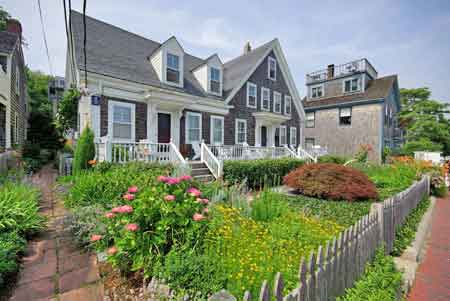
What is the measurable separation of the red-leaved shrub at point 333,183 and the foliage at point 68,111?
958cm

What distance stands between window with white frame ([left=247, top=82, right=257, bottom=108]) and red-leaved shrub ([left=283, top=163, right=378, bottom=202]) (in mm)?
8486

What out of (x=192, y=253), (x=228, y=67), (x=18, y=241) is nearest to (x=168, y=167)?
(x=18, y=241)

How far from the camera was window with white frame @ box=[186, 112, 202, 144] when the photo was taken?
36.3ft

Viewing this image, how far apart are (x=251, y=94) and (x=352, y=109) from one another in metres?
13.5

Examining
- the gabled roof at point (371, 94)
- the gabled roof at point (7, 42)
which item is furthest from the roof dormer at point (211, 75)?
the gabled roof at point (371, 94)

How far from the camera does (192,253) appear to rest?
6.93 ft

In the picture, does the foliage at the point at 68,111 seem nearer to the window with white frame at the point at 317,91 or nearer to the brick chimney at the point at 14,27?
the brick chimney at the point at 14,27

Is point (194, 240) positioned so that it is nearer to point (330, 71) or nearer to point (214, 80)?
point (214, 80)

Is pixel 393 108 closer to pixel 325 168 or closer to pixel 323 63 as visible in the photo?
pixel 323 63

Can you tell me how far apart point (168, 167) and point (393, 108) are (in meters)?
27.2

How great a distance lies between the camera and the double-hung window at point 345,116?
72.4 ft

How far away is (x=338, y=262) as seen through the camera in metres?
2.05

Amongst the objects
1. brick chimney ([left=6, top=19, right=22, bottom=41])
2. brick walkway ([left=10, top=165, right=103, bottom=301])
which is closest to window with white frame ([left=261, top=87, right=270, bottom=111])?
brick walkway ([left=10, top=165, right=103, bottom=301])

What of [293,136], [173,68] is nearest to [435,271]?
[173,68]
